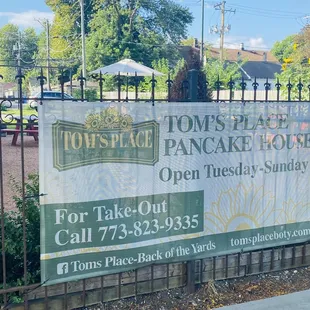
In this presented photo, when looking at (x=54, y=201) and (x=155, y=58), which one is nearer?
(x=54, y=201)

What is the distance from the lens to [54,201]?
2.78 m

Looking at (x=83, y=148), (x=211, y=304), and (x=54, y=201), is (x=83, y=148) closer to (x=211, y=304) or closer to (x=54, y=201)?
(x=54, y=201)

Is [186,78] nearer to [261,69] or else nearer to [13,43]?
[261,69]

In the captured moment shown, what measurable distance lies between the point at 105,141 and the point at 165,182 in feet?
1.91

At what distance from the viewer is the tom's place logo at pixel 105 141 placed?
9.17 ft

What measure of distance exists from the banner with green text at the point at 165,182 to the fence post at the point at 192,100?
0.36ft

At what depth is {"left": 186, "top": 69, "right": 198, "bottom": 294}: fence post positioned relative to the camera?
3299 mm

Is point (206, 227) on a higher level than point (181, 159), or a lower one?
lower

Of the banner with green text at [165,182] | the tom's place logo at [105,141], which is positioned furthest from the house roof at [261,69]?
the tom's place logo at [105,141]

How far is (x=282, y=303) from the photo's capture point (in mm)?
3273

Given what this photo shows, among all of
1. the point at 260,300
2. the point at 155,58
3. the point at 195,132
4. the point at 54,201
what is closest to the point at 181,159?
the point at 195,132

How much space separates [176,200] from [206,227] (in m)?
0.39

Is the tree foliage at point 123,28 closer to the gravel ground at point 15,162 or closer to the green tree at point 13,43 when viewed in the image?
the gravel ground at point 15,162

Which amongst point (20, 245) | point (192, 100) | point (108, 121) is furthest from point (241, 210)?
point (20, 245)
